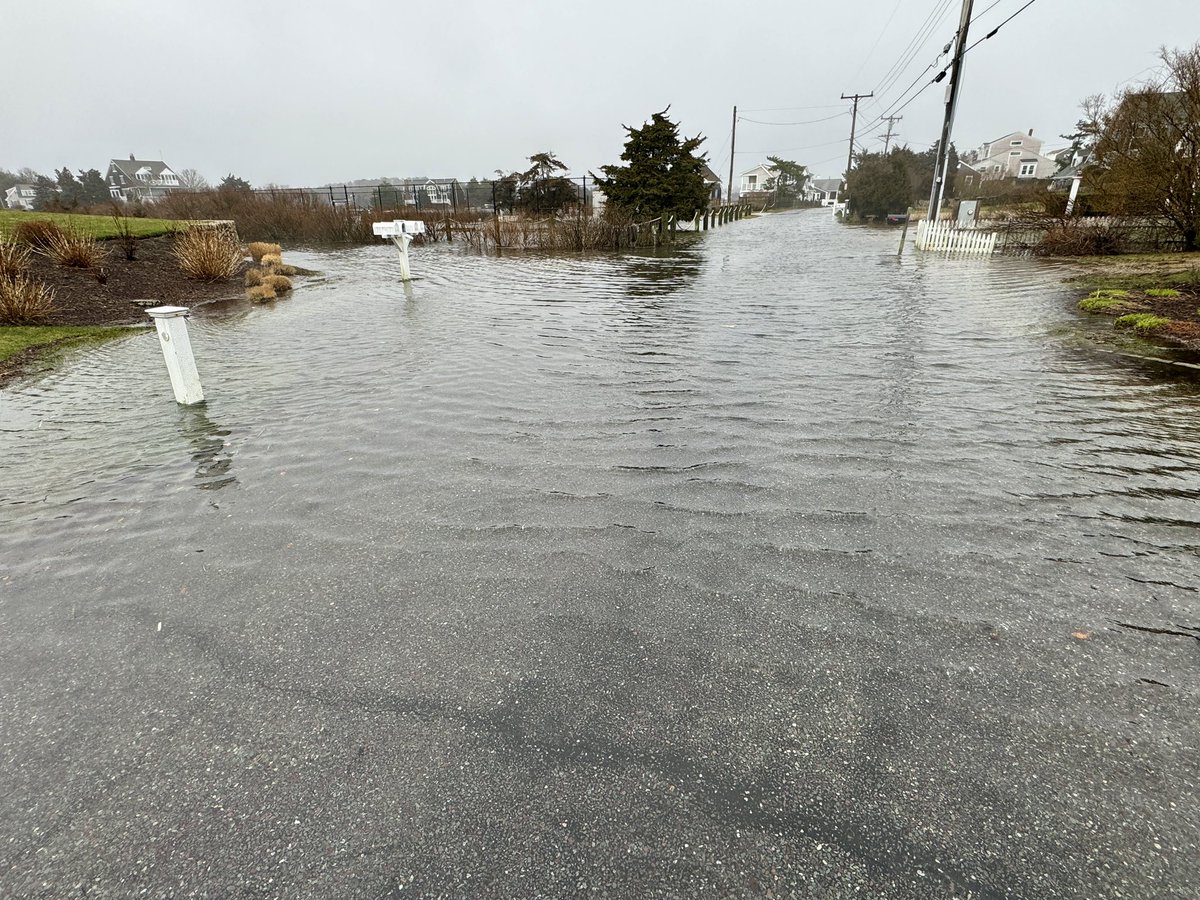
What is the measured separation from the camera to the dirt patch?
9906mm

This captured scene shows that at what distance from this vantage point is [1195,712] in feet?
7.30

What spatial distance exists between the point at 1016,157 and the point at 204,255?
100 metres

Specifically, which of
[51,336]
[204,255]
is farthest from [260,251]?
[51,336]

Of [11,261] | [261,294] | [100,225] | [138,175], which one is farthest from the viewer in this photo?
[138,175]

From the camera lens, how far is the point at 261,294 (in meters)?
12.4

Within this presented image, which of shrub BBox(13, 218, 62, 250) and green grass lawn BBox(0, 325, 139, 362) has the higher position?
shrub BBox(13, 218, 62, 250)

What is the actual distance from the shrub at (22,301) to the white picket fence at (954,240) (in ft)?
76.5

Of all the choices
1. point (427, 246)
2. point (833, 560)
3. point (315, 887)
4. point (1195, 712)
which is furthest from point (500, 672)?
point (427, 246)

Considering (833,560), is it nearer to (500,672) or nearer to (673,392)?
(500,672)

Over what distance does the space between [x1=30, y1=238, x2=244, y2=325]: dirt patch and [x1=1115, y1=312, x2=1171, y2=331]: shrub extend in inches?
625

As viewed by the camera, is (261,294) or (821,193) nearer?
(261,294)

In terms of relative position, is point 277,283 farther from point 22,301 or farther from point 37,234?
point 22,301

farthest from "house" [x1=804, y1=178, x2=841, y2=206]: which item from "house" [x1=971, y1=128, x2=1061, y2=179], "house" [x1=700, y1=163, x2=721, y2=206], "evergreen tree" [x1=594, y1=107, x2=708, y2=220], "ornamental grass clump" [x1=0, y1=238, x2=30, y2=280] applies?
"ornamental grass clump" [x1=0, y1=238, x2=30, y2=280]

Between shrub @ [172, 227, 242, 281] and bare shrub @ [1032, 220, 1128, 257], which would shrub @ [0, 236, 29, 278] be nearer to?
shrub @ [172, 227, 242, 281]
